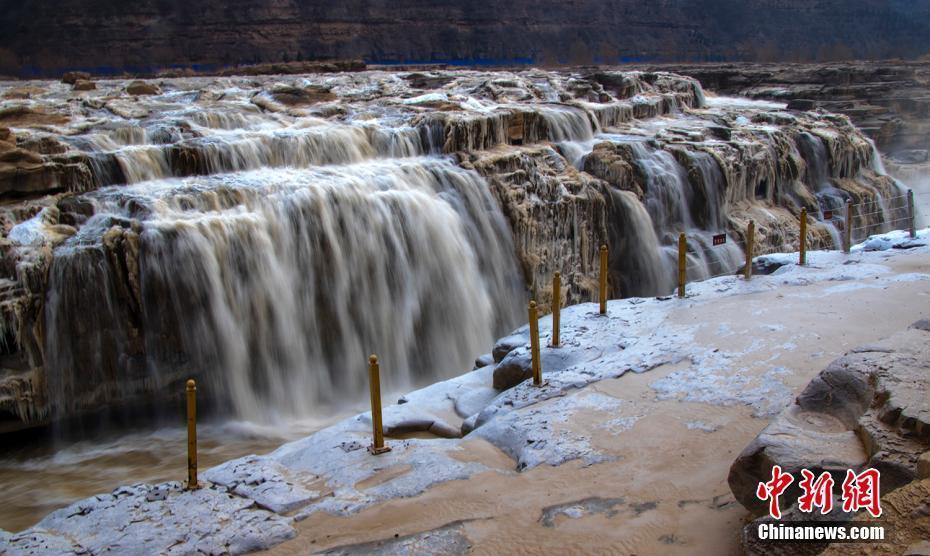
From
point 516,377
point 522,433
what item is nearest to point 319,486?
point 522,433

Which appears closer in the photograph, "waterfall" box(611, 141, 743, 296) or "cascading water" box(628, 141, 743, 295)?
"waterfall" box(611, 141, 743, 296)

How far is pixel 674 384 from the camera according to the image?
24.9 feet

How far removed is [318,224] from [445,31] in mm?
41165

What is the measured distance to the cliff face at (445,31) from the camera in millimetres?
41844

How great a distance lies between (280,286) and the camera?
11828mm

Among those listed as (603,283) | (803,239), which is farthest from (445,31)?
(603,283)

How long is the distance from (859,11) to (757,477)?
65.4 m

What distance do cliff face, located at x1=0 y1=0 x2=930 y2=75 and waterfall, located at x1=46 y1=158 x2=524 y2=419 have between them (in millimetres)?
32622

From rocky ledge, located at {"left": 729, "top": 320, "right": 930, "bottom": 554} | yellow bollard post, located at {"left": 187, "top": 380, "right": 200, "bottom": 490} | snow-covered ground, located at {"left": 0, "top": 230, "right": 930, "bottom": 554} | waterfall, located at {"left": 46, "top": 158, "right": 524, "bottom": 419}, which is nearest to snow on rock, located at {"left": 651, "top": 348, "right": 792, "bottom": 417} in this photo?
snow-covered ground, located at {"left": 0, "top": 230, "right": 930, "bottom": 554}

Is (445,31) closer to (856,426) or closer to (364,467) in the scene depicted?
(364,467)

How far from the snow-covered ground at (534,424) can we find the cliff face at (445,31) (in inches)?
1507

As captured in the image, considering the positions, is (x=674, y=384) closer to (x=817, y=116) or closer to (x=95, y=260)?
(x=95, y=260)

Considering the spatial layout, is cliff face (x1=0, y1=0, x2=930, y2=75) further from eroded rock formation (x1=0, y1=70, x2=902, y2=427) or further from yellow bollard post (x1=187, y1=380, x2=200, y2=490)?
yellow bollard post (x1=187, y1=380, x2=200, y2=490)

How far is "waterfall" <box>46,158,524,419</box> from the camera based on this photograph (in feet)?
34.0
